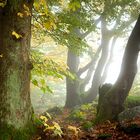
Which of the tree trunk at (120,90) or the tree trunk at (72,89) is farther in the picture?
the tree trunk at (72,89)

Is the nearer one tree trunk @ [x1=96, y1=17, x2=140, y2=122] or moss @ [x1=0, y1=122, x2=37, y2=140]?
moss @ [x1=0, y1=122, x2=37, y2=140]

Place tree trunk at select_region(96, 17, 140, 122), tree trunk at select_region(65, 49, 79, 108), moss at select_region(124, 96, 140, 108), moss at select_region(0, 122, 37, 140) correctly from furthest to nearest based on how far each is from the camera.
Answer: tree trunk at select_region(65, 49, 79, 108) < moss at select_region(124, 96, 140, 108) < tree trunk at select_region(96, 17, 140, 122) < moss at select_region(0, 122, 37, 140)

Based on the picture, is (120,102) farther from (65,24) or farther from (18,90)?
(18,90)

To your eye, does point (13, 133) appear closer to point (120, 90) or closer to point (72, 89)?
point (120, 90)

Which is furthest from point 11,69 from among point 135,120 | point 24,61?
point 135,120

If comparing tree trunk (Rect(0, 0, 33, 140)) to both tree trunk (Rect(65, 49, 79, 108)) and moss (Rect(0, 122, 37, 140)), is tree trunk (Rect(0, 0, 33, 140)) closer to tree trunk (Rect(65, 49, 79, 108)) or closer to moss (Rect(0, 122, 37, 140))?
moss (Rect(0, 122, 37, 140))

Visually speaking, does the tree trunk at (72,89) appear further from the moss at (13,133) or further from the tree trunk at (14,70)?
Answer: the moss at (13,133)

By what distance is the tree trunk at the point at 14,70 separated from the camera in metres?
5.35

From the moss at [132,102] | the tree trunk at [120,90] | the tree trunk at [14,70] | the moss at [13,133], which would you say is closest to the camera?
the moss at [13,133]

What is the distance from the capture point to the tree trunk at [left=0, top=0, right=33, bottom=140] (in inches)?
211

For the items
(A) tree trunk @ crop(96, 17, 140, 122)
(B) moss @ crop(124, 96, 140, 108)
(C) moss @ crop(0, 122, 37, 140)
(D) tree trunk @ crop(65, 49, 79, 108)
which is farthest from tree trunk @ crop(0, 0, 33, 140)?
(D) tree trunk @ crop(65, 49, 79, 108)

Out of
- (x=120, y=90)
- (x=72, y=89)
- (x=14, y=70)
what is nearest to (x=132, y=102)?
(x=120, y=90)

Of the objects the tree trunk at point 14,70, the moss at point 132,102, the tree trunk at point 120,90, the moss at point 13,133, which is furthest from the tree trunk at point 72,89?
the moss at point 13,133

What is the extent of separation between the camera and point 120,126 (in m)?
7.05
